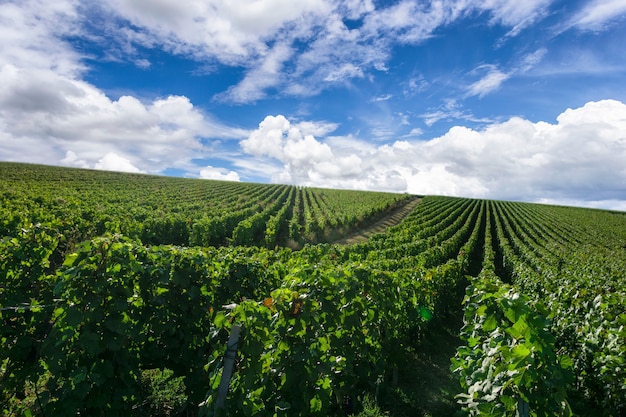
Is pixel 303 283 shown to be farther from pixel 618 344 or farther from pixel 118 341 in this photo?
pixel 618 344

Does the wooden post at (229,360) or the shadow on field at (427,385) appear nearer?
the wooden post at (229,360)

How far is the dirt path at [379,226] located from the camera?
3080 centimetres

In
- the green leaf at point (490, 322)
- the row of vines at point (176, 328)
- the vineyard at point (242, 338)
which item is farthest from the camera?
the green leaf at point (490, 322)

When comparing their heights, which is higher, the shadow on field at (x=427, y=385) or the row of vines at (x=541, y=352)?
the row of vines at (x=541, y=352)

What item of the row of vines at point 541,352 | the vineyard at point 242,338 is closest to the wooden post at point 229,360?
the vineyard at point 242,338

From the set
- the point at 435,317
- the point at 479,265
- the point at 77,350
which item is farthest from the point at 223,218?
the point at 77,350

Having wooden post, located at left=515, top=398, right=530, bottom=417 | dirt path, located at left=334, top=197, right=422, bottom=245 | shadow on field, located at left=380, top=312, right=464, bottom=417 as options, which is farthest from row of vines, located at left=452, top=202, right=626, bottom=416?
dirt path, located at left=334, top=197, right=422, bottom=245

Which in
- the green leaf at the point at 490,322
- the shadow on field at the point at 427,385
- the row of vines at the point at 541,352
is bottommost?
the shadow on field at the point at 427,385

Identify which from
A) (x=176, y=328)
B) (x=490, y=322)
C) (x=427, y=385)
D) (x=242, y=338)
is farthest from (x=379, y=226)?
(x=242, y=338)

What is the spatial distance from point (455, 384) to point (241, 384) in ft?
19.8

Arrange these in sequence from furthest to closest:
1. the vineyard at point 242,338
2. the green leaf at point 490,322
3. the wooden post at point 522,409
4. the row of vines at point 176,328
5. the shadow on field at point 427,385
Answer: the shadow on field at point 427,385 → the green leaf at point 490,322 → the row of vines at point 176,328 → the vineyard at point 242,338 → the wooden post at point 522,409

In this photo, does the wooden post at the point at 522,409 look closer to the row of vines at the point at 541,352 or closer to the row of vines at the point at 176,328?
the row of vines at the point at 541,352

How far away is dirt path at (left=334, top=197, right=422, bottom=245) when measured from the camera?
30.8m

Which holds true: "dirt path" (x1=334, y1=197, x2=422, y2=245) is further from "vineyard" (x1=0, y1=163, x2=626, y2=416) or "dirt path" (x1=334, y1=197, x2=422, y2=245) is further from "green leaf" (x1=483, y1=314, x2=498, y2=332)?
"green leaf" (x1=483, y1=314, x2=498, y2=332)
